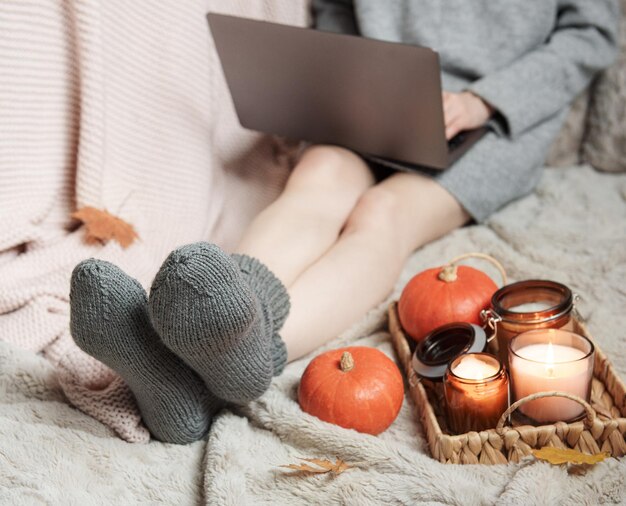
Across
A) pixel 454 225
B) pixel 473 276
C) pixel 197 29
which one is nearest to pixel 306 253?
pixel 473 276

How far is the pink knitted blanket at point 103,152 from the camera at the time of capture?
1.07 meters

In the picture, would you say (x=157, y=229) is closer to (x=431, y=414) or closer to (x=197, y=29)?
(x=197, y=29)

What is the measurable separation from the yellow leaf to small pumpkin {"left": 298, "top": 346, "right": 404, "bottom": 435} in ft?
0.59

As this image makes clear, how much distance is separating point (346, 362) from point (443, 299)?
168 mm

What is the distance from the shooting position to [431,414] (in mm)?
879

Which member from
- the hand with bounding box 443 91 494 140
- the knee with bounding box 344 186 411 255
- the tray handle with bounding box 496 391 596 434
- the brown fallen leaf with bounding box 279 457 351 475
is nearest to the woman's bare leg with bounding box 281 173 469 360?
the knee with bounding box 344 186 411 255

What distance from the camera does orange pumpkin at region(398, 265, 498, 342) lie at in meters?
1.00

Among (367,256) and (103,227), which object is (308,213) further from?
(103,227)

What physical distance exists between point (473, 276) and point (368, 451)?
31 cm

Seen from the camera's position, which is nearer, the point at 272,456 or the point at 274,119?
the point at 272,456

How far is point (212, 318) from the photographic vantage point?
796 mm

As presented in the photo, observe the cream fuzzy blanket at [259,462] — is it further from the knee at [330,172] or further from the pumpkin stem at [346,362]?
the knee at [330,172]

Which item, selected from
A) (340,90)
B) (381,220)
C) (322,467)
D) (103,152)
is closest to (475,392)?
(322,467)

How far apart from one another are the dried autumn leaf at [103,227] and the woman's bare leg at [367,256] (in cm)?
30
